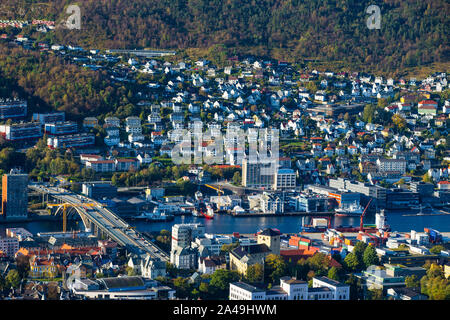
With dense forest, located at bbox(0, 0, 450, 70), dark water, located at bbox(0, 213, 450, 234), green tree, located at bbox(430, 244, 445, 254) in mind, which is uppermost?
dense forest, located at bbox(0, 0, 450, 70)

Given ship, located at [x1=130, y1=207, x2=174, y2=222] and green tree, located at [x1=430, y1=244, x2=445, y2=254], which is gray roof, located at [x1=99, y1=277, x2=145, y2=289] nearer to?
green tree, located at [x1=430, y1=244, x2=445, y2=254]

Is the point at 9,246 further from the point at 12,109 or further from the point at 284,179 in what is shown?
the point at 12,109

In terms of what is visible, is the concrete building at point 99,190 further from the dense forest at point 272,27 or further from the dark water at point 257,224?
the dense forest at point 272,27

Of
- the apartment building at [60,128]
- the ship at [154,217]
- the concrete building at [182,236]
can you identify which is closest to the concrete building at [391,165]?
the ship at [154,217]

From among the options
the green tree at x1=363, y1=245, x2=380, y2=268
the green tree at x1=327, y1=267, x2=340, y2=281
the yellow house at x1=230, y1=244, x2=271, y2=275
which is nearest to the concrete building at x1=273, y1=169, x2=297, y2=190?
the green tree at x1=363, y1=245, x2=380, y2=268

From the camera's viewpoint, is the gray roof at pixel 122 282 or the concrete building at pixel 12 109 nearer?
the gray roof at pixel 122 282

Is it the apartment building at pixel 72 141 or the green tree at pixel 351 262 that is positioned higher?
the apartment building at pixel 72 141

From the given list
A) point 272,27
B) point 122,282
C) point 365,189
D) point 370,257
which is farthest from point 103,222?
point 272,27
